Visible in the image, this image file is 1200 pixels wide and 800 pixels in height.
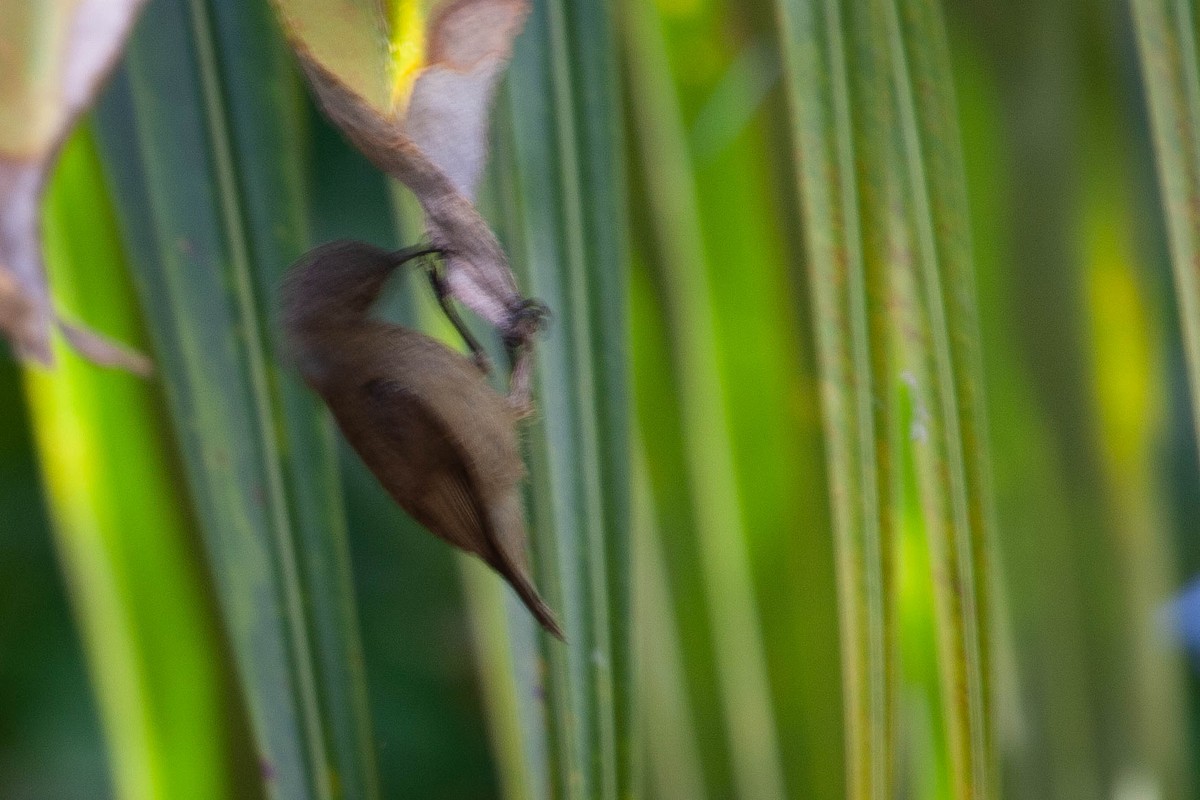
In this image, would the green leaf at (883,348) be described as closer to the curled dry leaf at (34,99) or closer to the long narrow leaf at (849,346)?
the long narrow leaf at (849,346)

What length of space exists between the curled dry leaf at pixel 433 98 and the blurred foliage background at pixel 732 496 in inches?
4.2

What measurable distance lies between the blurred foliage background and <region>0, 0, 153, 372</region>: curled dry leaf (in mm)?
155

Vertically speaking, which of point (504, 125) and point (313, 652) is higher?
point (504, 125)

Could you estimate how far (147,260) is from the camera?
30 cm

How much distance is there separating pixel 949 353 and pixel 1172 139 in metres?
Answer: 0.10

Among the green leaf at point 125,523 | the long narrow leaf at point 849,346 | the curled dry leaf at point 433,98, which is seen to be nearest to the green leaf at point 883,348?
the long narrow leaf at point 849,346

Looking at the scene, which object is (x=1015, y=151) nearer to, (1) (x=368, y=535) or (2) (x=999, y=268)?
(2) (x=999, y=268)

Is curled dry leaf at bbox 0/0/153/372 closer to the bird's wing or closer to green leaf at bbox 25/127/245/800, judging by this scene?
the bird's wing

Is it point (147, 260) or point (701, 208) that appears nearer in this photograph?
point (147, 260)

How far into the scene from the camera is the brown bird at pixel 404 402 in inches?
7.4

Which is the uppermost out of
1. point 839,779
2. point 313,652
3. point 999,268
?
point 999,268

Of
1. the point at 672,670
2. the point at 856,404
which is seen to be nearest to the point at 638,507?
the point at 672,670

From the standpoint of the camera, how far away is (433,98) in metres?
0.20

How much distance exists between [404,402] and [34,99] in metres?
0.08
